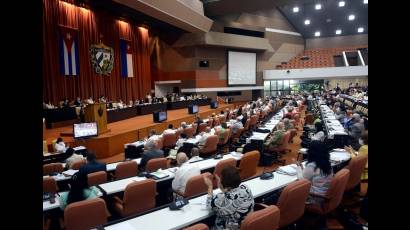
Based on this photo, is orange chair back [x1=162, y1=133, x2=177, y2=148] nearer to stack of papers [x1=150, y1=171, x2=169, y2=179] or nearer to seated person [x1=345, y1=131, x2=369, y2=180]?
stack of papers [x1=150, y1=171, x2=169, y2=179]

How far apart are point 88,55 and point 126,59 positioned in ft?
11.3

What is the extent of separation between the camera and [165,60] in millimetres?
25641

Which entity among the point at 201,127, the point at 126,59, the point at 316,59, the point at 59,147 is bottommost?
the point at 59,147

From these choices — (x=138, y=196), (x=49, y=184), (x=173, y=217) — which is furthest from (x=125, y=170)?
(x=173, y=217)

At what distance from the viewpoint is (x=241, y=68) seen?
2842 cm

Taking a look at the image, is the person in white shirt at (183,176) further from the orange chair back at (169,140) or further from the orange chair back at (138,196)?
the orange chair back at (169,140)

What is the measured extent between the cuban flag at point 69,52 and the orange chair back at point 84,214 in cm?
1421

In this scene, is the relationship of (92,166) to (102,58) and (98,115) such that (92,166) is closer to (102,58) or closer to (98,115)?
(98,115)

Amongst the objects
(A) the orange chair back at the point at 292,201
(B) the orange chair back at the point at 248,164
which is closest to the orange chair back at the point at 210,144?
(B) the orange chair back at the point at 248,164

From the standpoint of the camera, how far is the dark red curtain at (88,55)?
15.3 meters

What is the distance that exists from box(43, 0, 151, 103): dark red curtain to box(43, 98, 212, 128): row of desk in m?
1.74

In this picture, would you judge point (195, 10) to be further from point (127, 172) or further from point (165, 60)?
point (127, 172)
